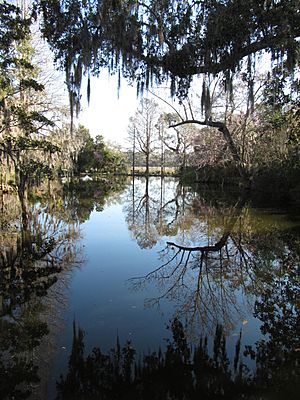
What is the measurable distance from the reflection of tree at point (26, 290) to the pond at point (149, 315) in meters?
0.02

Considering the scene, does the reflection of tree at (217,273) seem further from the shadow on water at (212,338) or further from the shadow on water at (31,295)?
the shadow on water at (31,295)

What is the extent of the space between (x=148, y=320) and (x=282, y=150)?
52.0ft

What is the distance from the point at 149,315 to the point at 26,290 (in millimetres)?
1944

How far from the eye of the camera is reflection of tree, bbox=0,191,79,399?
110 inches

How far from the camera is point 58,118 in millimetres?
13320

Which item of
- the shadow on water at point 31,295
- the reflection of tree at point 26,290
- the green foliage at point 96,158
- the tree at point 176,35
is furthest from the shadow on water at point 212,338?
the green foliage at point 96,158

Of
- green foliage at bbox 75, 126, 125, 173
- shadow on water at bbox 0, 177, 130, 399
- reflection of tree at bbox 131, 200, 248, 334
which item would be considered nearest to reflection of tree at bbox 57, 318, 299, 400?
shadow on water at bbox 0, 177, 130, 399

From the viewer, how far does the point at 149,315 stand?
413cm

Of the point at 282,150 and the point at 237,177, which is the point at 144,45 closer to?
the point at 282,150

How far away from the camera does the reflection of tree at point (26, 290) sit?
2783 mm

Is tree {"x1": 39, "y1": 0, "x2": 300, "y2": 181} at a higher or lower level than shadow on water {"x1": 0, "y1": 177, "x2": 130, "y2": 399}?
higher

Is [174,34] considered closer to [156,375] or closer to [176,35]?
[176,35]

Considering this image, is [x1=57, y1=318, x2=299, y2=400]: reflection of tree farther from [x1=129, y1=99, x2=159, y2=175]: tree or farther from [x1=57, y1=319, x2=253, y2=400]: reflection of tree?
[x1=129, y1=99, x2=159, y2=175]: tree

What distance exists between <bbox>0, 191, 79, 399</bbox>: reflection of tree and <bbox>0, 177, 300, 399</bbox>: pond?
Answer: 0.02 meters
